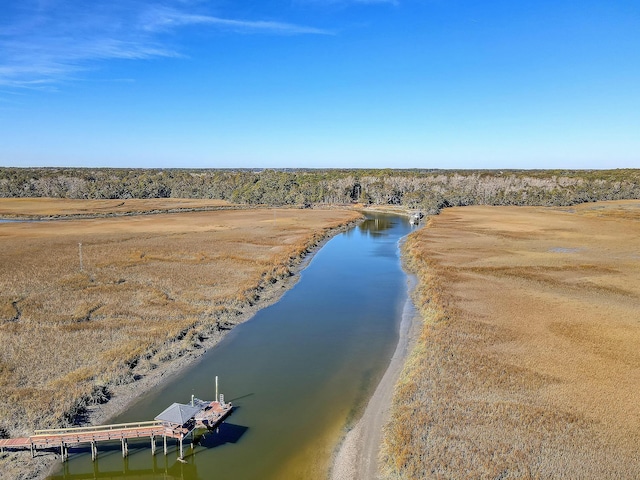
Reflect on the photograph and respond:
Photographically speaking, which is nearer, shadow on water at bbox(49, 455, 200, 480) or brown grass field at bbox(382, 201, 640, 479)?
brown grass field at bbox(382, 201, 640, 479)

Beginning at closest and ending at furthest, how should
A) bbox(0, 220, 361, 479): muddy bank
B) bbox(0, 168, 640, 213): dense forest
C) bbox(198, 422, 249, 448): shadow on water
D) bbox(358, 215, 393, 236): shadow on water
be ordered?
bbox(0, 220, 361, 479): muddy bank, bbox(198, 422, 249, 448): shadow on water, bbox(358, 215, 393, 236): shadow on water, bbox(0, 168, 640, 213): dense forest

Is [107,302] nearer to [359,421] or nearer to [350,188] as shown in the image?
[359,421]

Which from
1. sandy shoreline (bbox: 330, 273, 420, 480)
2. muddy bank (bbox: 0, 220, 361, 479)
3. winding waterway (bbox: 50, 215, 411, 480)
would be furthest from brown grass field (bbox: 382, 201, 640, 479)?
muddy bank (bbox: 0, 220, 361, 479)

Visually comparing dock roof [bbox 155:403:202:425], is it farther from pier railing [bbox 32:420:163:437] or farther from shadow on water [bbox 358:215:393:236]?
shadow on water [bbox 358:215:393:236]

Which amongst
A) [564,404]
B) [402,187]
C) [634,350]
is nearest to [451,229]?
[634,350]

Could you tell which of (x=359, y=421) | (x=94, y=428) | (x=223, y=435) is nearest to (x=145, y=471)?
(x=94, y=428)

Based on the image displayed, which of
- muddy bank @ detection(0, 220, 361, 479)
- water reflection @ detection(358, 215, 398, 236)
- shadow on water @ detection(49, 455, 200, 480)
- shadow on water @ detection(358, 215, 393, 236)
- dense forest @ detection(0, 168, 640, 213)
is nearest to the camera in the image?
muddy bank @ detection(0, 220, 361, 479)
